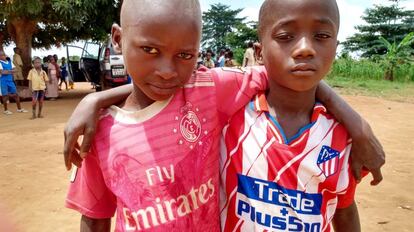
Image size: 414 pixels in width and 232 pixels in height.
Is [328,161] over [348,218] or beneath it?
over

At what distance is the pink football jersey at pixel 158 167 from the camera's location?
1.17 m

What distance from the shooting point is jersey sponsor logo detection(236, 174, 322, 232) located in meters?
1.24

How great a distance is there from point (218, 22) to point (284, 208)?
62694 mm

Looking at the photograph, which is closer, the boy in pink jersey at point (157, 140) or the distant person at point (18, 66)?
the boy in pink jersey at point (157, 140)

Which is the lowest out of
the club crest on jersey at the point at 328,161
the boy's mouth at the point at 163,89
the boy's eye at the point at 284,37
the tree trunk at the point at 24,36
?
the club crest on jersey at the point at 328,161

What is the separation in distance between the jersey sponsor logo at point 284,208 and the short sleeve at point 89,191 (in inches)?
20.5

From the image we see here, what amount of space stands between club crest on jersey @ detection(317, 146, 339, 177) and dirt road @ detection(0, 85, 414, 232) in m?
0.98

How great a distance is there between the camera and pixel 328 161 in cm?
125

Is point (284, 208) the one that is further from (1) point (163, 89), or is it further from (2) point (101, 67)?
(2) point (101, 67)

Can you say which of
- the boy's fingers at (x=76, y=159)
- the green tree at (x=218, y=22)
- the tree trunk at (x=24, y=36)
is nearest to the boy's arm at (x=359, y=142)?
the boy's fingers at (x=76, y=159)

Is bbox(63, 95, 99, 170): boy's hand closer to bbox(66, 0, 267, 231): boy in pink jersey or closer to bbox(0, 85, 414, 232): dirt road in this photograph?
bbox(66, 0, 267, 231): boy in pink jersey

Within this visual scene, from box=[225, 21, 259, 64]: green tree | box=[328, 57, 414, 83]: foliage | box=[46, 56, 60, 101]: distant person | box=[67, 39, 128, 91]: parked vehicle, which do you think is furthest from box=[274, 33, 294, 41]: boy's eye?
box=[225, 21, 259, 64]: green tree

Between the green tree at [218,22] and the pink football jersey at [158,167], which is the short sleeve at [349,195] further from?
the green tree at [218,22]

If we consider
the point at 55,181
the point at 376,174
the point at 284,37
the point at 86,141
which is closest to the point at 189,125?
the point at 86,141
